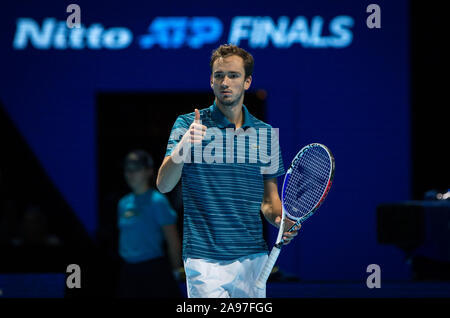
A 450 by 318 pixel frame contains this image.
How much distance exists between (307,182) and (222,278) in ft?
1.75

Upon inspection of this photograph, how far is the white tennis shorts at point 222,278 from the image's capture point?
2.34 metres

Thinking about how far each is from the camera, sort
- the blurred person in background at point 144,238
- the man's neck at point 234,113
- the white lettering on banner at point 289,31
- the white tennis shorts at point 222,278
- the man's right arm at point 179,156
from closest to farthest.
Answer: the man's right arm at point 179,156 < the white tennis shorts at point 222,278 < the man's neck at point 234,113 < the blurred person in background at point 144,238 < the white lettering on banner at point 289,31

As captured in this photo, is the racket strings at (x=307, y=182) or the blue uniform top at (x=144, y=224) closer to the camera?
the racket strings at (x=307, y=182)

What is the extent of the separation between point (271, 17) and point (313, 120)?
108 cm

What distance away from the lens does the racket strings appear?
2516mm

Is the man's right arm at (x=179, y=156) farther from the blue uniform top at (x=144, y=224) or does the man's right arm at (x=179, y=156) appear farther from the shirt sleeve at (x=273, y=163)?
the blue uniform top at (x=144, y=224)

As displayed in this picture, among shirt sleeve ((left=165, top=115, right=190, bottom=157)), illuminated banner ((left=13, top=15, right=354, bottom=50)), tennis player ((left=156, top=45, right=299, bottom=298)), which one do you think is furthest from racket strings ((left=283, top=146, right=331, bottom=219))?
illuminated banner ((left=13, top=15, right=354, bottom=50))

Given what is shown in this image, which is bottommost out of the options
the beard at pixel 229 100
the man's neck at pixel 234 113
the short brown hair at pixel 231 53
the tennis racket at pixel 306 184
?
the tennis racket at pixel 306 184

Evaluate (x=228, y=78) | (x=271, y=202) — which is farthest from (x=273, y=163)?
(x=228, y=78)

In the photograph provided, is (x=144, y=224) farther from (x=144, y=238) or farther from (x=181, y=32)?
(x=181, y=32)

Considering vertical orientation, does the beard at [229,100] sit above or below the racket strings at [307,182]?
above

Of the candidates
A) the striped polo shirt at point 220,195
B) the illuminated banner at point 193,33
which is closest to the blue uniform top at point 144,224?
the striped polo shirt at point 220,195
